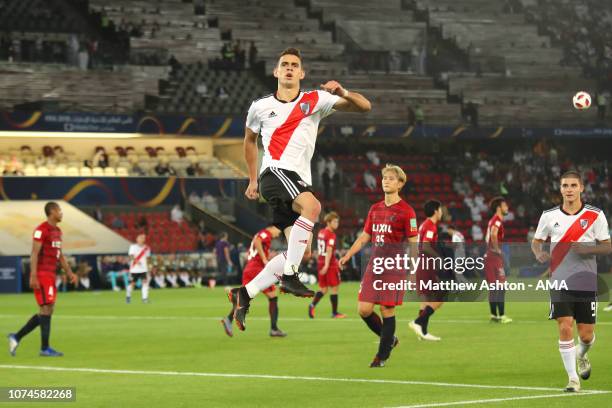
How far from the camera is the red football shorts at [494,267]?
2220cm

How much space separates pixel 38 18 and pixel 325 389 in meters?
42.6

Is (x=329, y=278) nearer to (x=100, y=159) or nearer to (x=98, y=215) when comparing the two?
(x=98, y=215)

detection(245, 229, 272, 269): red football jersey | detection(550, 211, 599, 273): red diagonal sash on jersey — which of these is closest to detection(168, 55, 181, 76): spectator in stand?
detection(245, 229, 272, 269): red football jersey

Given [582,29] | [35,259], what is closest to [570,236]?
[35,259]

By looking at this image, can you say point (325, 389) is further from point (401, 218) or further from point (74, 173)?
point (74, 173)

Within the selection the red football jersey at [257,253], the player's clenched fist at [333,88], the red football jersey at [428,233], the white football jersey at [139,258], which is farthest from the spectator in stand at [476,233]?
the player's clenched fist at [333,88]

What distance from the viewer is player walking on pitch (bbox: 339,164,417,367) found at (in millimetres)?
15523

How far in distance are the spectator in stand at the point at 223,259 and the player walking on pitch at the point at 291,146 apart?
1191 inches

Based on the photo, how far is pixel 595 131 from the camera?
5878cm

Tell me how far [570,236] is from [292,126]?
11.5ft

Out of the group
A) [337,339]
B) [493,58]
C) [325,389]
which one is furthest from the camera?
[493,58]

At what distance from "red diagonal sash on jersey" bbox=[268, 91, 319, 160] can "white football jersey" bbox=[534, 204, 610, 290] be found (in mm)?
3195

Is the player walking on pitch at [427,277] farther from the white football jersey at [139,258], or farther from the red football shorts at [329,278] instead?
the white football jersey at [139,258]

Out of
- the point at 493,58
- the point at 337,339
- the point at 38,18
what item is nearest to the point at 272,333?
the point at 337,339
